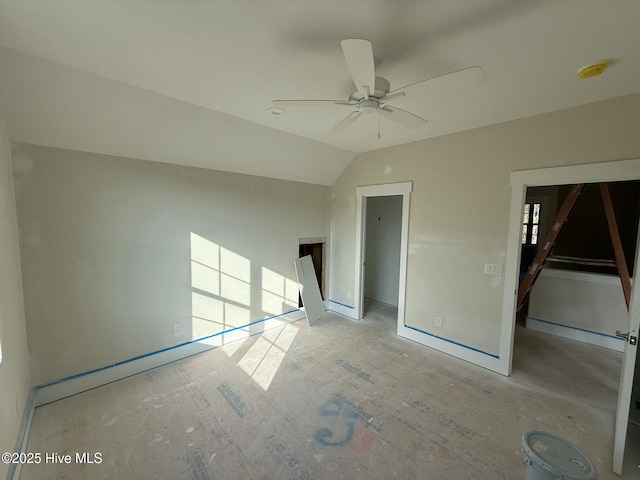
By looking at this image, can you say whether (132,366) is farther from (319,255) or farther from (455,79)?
(455,79)

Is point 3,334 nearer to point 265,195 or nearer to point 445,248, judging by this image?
point 265,195

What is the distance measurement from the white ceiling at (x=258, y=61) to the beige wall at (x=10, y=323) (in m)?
0.50

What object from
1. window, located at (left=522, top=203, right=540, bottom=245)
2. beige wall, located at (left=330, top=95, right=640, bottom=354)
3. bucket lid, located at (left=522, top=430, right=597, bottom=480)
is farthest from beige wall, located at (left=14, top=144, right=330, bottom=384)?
window, located at (left=522, top=203, right=540, bottom=245)

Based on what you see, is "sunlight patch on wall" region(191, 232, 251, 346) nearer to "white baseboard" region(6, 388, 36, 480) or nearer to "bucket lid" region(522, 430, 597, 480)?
"white baseboard" region(6, 388, 36, 480)

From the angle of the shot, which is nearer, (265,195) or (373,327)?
(265,195)

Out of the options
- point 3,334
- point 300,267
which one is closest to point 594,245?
point 300,267

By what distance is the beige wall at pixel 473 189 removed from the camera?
2.21 meters

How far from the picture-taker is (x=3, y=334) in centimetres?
150

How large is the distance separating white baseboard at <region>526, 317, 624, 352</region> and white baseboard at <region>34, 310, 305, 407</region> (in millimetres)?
4186

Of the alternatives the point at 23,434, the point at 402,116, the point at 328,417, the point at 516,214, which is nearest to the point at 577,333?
the point at 516,214

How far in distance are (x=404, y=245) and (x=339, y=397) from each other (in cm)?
207

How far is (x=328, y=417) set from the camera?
6.96 feet

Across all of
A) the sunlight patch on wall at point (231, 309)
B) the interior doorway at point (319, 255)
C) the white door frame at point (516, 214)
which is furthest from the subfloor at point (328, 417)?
the interior doorway at point (319, 255)

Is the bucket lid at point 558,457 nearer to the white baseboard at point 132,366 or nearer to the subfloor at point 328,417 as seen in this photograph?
the subfloor at point 328,417
